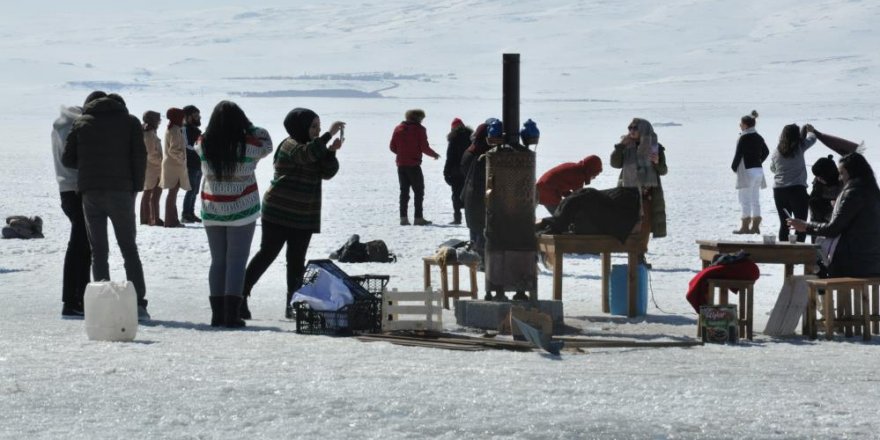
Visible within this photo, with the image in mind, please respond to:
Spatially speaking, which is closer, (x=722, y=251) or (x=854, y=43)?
(x=722, y=251)

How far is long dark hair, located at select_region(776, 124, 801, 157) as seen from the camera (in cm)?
1667

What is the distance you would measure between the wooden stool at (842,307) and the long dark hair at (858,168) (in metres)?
0.71

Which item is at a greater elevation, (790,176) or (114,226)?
(790,176)

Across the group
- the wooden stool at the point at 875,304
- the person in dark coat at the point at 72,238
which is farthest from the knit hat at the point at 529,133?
the person in dark coat at the point at 72,238

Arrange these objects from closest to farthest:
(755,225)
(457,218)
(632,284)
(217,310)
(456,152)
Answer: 1. (217,310)
2. (632,284)
3. (755,225)
4. (456,152)
5. (457,218)

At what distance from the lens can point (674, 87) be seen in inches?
3238

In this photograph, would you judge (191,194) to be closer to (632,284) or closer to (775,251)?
(632,284)

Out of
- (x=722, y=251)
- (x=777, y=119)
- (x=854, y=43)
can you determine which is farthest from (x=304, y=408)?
(x=854, y=43)

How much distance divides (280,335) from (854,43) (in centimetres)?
9476

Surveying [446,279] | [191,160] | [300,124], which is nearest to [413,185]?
[191,160]

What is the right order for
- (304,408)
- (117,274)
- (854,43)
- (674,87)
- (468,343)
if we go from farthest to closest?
(854,43) → (674,87) → (117,274) → (468,343) → (304,408)

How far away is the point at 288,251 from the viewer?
1103 cm

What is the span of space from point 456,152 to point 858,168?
831 centimetres

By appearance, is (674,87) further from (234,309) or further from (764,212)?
(234,309)
